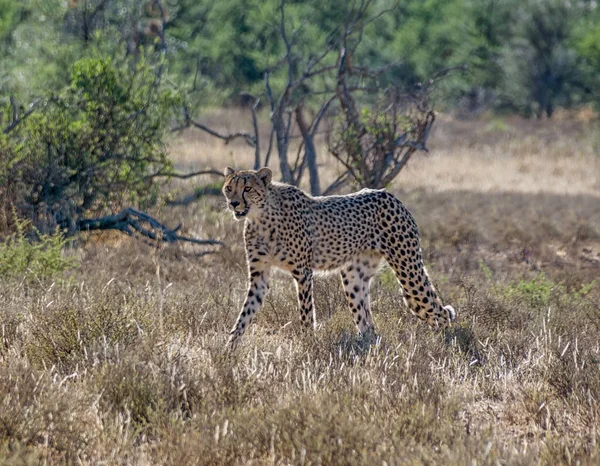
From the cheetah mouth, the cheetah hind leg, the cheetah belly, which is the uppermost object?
the cheetah mouth

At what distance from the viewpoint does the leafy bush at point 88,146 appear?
346 inches

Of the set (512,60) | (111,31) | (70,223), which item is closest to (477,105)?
(512,60)

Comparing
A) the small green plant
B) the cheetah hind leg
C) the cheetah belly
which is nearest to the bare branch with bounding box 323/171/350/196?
the small green plant

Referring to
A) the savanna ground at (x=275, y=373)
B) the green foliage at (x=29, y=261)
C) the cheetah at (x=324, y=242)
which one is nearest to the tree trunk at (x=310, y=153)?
the savanna ground at (x=275, y=373)

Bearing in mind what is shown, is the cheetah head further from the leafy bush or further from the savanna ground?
the leafy bush

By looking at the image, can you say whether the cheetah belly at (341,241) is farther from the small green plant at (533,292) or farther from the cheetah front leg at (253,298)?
the small green plant at (533,292)

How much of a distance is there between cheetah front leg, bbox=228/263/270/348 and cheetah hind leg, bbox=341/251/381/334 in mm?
618

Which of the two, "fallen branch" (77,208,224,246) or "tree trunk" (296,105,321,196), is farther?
"tree trunk" (296,105,321,196)

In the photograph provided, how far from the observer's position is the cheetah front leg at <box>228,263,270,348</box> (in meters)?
5.83

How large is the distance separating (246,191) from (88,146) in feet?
11.9

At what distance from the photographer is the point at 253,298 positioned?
596cm

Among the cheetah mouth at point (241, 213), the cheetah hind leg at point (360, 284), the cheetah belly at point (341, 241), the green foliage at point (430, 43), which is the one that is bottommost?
the green foliage at point (430, 43)

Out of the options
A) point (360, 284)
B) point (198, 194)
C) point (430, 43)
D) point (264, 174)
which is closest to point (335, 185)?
point (198, 194)

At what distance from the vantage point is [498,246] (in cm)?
1093
